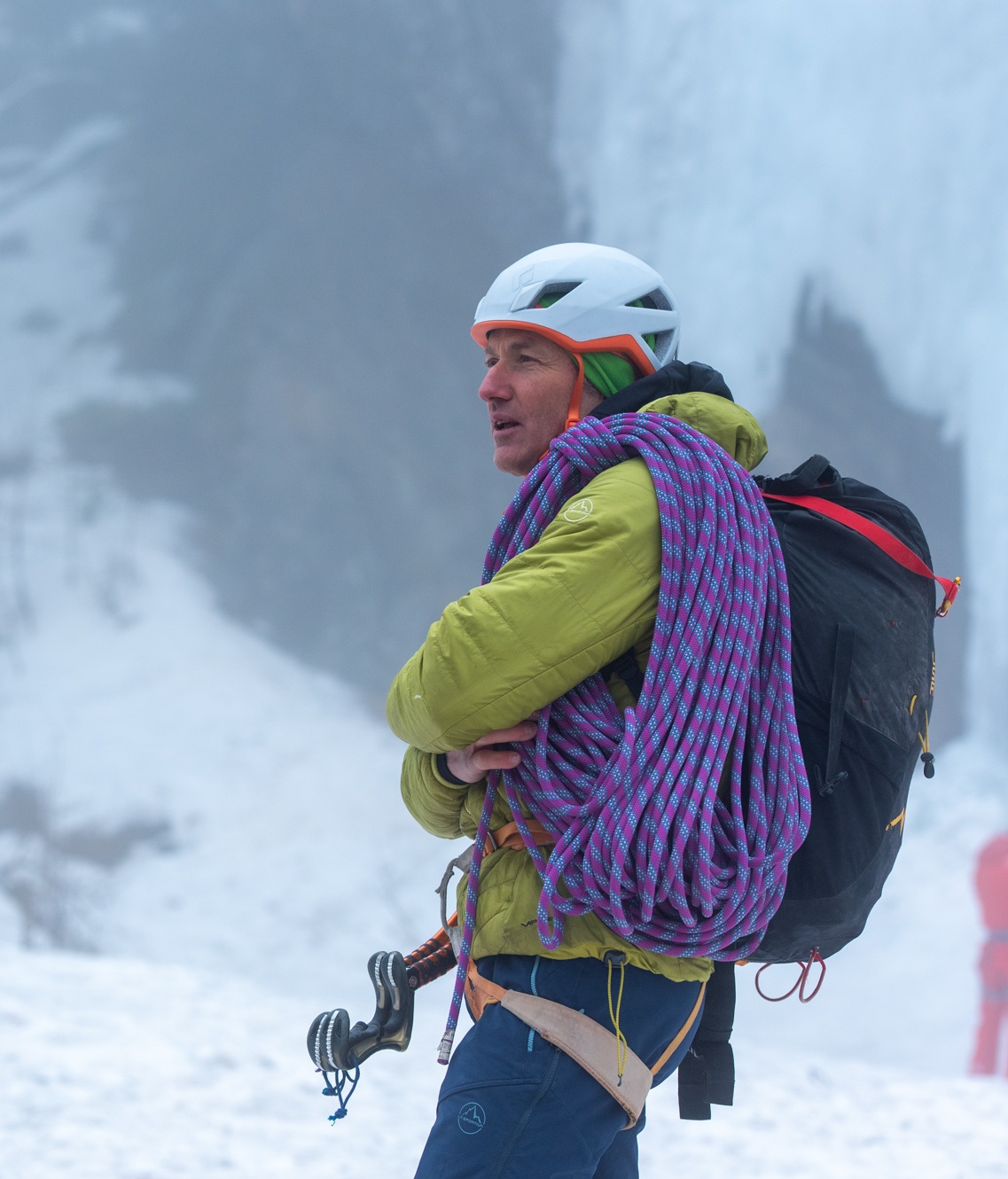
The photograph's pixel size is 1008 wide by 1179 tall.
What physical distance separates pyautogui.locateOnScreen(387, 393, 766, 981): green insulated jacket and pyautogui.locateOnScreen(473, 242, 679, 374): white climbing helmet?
0.35m

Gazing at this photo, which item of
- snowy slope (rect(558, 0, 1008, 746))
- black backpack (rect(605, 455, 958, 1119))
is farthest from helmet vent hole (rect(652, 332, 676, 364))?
snowy slope (rect(558, 0, 1008, 746))

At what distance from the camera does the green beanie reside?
1512 mm

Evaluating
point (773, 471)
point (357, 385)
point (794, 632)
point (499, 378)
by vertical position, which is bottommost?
point (794, 632)

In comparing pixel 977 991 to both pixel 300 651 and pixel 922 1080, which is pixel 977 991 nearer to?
pixel 922 1080

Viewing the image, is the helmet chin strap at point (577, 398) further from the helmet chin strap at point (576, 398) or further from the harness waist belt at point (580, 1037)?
the harness waist belt at point (580, 1037)

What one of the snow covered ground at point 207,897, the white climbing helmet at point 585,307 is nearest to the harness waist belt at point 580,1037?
the white climbing helmet at point 585,307

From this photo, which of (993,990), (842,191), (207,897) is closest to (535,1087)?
(993,990)

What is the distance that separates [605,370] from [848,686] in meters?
0.59

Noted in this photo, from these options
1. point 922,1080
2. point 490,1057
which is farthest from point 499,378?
point 922,1080

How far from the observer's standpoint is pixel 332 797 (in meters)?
13.2

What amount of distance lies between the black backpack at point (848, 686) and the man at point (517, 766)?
0.12 meters

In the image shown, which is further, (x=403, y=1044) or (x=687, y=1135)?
(x=687, y=1135)

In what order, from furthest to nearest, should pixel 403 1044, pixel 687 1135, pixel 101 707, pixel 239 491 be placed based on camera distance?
pixel 239 491, pixel 101 707, pixel 687 1135, pixel 403 1044

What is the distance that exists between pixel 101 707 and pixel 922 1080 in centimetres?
1227
